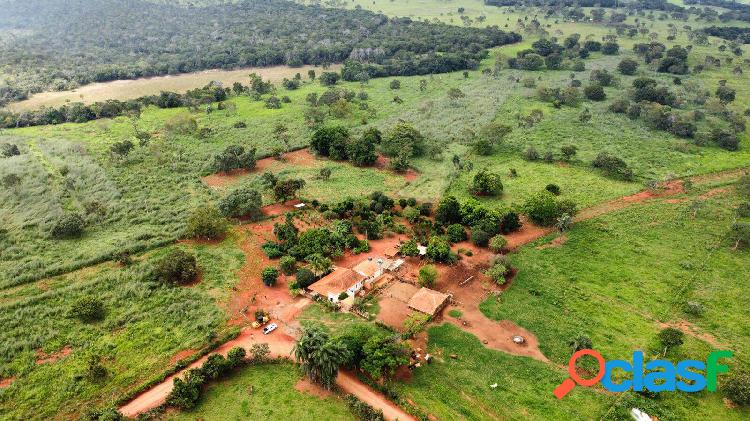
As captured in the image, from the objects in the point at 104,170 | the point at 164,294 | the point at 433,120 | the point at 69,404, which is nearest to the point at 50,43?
the point at 104,170

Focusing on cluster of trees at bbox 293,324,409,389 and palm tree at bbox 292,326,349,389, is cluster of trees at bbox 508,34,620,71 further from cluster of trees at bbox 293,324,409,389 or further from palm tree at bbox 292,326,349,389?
palm tree at bbox 292,326,349,389

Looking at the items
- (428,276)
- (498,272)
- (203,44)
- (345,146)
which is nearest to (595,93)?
(345,146)

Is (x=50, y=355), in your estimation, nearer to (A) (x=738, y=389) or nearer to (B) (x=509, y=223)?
(B) (x=509, y=223)

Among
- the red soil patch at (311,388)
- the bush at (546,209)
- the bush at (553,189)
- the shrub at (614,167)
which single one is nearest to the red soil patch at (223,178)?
the red soil patch at (311,388)

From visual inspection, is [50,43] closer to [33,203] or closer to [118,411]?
[33,203]

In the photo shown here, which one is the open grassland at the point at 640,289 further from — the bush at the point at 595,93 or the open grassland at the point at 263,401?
the bush at the point at 595,93
